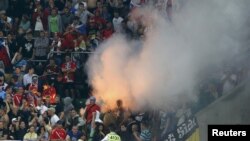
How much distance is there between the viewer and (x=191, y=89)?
1808 cm

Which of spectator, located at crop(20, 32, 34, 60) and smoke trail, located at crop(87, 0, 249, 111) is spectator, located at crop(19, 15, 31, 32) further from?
smoke trail, located at crop(87, 0, 249, 111)

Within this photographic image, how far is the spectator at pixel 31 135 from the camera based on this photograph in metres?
17.8

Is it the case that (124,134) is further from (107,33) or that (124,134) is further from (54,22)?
(54,22)

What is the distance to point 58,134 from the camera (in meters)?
18.0

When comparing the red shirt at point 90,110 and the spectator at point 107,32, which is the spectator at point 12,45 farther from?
the red shirt at point 90,110

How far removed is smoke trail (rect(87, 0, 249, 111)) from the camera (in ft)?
60.8

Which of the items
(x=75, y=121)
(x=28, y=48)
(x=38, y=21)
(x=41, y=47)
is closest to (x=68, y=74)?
(x=41, y=47)

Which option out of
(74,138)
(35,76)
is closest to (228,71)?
(74,138)

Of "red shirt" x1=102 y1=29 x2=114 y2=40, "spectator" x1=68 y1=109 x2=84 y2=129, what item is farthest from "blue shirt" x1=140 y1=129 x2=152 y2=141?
"red shirt" x1=102 y1=29 x2=114 y2=40

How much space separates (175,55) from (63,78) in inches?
117

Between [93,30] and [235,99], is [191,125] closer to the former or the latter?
[235,99]

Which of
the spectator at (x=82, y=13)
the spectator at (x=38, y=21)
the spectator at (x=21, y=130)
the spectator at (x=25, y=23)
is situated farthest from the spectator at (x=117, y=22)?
the spectator at (x=21, y=130)

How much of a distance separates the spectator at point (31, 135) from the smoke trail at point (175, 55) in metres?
1.92

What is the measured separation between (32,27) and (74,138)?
5398 mm
